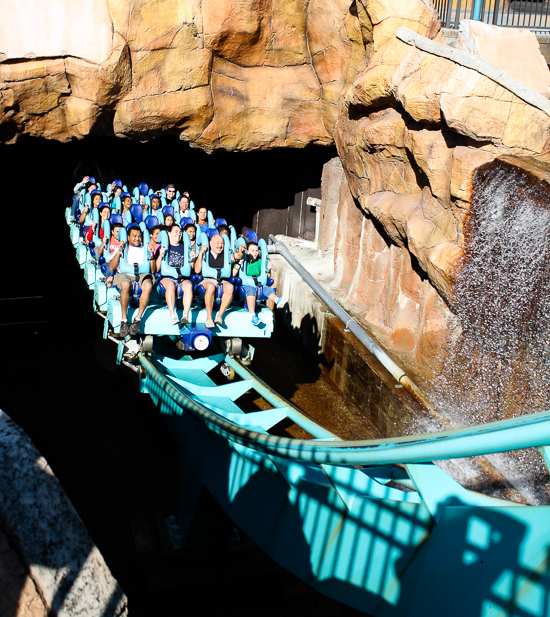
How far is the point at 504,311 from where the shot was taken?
6.33 metres

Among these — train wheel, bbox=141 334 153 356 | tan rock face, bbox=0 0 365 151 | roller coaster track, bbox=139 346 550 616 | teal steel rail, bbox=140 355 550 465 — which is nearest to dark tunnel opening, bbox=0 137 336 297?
tan rock face, bbox=0 0 365 151

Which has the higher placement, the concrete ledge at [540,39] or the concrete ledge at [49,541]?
the concrete ledge at [540,39]

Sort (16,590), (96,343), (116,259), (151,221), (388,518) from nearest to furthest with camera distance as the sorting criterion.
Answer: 1. (16,590)
2. (388,518)
3. (116,259)
4. (151,221)
5. (96,343)

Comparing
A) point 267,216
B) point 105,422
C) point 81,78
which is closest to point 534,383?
point 105,422

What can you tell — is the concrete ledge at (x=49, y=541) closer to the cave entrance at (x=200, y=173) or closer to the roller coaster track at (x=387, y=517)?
the roller coaster track at (x=387, y=517)

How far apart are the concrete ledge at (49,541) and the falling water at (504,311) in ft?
14.6

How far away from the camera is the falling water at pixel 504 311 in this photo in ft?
19.2

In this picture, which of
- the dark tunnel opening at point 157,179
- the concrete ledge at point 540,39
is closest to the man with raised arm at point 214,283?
the concrete ledge at point 540,39

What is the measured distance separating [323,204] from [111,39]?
4.39 meters

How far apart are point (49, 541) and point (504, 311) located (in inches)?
198

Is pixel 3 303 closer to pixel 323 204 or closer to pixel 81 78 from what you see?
pixel 81 78

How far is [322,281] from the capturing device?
1051 centimetres

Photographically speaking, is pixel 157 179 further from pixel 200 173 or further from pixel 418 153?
pixel 418 153

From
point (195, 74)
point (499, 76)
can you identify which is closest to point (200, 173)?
point (195, 74)
